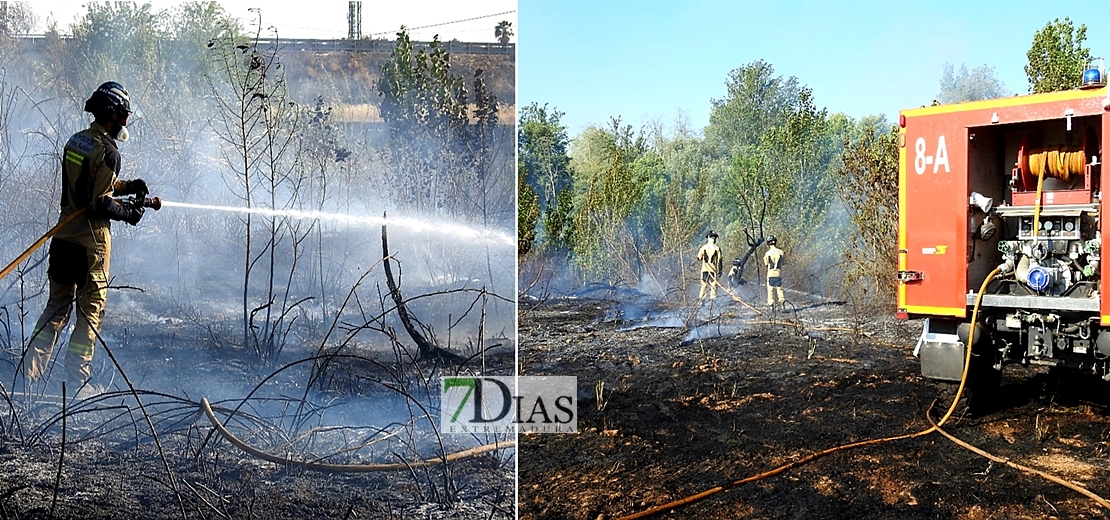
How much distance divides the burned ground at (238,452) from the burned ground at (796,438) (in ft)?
1.80

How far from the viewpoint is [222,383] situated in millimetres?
5281

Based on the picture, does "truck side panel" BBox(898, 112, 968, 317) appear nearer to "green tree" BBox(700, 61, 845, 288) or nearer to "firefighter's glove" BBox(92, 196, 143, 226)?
"firefighter's glove" BBox(92, 196, 143, 226)

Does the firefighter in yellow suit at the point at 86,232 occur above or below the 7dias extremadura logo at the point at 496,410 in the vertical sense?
above

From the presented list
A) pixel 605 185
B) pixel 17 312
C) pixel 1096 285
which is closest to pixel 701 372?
pixel 1096 285

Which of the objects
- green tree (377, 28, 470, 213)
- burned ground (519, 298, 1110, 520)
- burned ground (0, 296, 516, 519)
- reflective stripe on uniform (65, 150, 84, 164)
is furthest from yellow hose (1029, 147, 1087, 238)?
reflective stripe on uniform (65, 150, 84, 164)

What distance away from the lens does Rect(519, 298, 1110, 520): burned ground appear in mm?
3887

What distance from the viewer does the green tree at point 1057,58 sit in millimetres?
9758

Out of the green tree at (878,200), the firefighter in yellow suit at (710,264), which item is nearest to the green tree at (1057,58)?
the green tree at (878,200)

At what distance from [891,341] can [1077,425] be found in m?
3.36

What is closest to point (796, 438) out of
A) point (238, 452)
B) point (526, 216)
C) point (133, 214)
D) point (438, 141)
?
point (238, 452)

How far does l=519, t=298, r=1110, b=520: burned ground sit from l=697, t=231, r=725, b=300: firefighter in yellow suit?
2.53 m

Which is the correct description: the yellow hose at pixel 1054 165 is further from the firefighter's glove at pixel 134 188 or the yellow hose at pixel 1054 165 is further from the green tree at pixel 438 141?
the firefighter's glove at pixel 134 188

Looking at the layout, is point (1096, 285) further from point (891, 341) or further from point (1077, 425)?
point (891, 341)

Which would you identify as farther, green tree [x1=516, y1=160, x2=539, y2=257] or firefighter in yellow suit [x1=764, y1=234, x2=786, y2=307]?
green tree [x1=516, y1=160, x2=539, y2=257]
